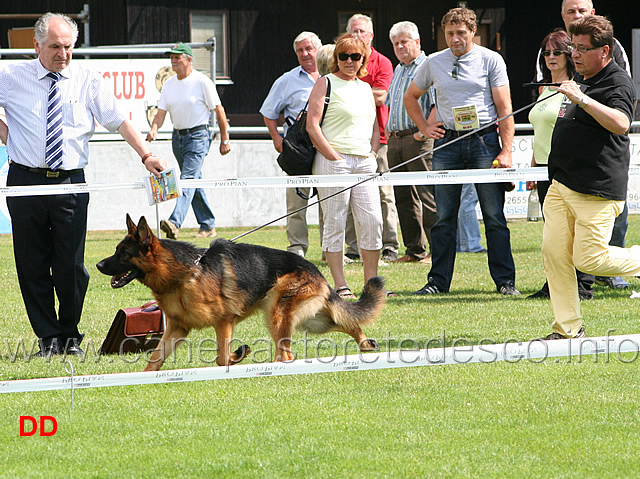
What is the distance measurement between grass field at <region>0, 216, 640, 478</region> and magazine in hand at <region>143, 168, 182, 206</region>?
99 cm

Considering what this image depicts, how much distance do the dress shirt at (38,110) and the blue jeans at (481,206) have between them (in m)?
3.34

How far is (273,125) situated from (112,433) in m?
6.12

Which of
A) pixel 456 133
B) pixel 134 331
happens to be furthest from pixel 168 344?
pixel 456 133

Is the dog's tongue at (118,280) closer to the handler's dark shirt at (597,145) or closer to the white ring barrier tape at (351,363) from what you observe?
the white ring barrier tape at (351,363)

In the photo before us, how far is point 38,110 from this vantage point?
541cm


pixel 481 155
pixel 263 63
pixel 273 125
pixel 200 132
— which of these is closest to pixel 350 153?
pixel 481 155

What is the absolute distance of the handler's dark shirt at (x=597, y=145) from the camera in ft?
17.1

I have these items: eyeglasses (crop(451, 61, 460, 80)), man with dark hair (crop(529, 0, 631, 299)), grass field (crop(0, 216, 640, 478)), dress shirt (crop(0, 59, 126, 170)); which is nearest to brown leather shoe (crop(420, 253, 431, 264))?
man with dark hair (crop(529, 0, 631, 299))

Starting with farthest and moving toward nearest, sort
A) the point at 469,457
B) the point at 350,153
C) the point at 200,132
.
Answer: the point at 200,132 → the point at 350,153 → the point at 469,457

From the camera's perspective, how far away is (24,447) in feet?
12.3

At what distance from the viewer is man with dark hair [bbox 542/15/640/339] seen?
16.9 feet

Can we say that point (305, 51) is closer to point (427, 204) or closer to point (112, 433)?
point (427, 204)

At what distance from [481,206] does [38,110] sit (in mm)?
3967

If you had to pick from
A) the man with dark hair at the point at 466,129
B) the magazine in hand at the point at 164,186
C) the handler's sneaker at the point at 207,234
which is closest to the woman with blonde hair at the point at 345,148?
the man with dark hair at the point at 466,129
